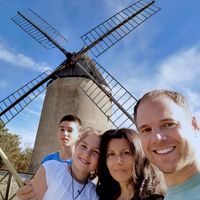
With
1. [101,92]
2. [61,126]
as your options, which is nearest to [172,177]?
[61,126]

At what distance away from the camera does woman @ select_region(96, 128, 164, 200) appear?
2354 mm

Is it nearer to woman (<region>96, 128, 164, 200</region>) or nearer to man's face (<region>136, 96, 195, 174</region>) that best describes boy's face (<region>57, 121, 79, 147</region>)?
woman (<region>96, 128, 164, 200</region>)

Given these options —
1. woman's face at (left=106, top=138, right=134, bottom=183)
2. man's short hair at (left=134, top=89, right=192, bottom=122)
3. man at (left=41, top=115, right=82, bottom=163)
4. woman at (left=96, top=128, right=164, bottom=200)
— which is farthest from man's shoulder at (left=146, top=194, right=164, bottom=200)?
man at (left=41, top=115, right=82, bottom=163)

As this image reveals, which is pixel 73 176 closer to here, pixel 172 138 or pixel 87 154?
pixel 87 154

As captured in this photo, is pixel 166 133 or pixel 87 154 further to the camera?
pixel 87 154

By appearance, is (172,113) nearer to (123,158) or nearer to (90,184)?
(123,158)

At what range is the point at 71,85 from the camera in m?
11.2

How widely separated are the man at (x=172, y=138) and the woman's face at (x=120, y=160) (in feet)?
2.39

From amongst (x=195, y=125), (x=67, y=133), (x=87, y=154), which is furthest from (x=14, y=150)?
(x=195, y=125)

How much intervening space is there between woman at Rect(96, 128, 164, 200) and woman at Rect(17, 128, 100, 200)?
0.36 ft

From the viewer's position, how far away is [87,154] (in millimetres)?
2654

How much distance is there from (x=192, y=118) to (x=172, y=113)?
15 centimetres

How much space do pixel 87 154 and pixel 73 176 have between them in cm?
23

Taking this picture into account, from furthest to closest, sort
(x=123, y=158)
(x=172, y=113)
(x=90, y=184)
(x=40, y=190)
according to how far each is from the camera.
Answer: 1. (x=90, y=184)
2. (x=40, y=190)
3. (x=123, y=158)
4. (x=172, y=113)
